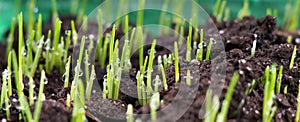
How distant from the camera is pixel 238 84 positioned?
943 millimetres

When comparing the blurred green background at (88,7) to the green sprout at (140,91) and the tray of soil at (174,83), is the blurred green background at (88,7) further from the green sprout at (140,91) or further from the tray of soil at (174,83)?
the green sprout at (140,91)

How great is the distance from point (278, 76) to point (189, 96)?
0.73 feet

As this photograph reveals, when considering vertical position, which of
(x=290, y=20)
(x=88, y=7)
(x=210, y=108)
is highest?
(x=88, y=7)

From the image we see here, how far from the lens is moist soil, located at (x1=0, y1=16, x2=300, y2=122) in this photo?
0.94 metres

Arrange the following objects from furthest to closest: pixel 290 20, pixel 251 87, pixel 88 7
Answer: pixel 88 7 < pixel 290 20 < pixel 251 87

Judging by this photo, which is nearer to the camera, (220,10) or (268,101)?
(268,101)

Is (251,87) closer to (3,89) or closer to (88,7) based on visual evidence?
(3,89)

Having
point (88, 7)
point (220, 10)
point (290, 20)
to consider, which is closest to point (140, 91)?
point (220, 10)

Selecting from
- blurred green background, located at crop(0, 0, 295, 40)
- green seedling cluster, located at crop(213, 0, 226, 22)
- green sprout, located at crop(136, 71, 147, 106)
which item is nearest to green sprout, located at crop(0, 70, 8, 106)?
green sprout, located at crop(136, 71, 147, 106)

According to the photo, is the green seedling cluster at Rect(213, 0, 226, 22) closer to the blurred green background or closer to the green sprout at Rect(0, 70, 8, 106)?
the blurred green background

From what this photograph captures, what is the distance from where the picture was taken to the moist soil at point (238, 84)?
0.94m

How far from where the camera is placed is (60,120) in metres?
0.94

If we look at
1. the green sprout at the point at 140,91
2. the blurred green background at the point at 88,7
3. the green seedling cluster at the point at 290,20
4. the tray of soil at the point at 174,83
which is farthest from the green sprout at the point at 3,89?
the green seedling cluster at the point at 290,20

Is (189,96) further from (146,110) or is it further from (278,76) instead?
(278,76)
